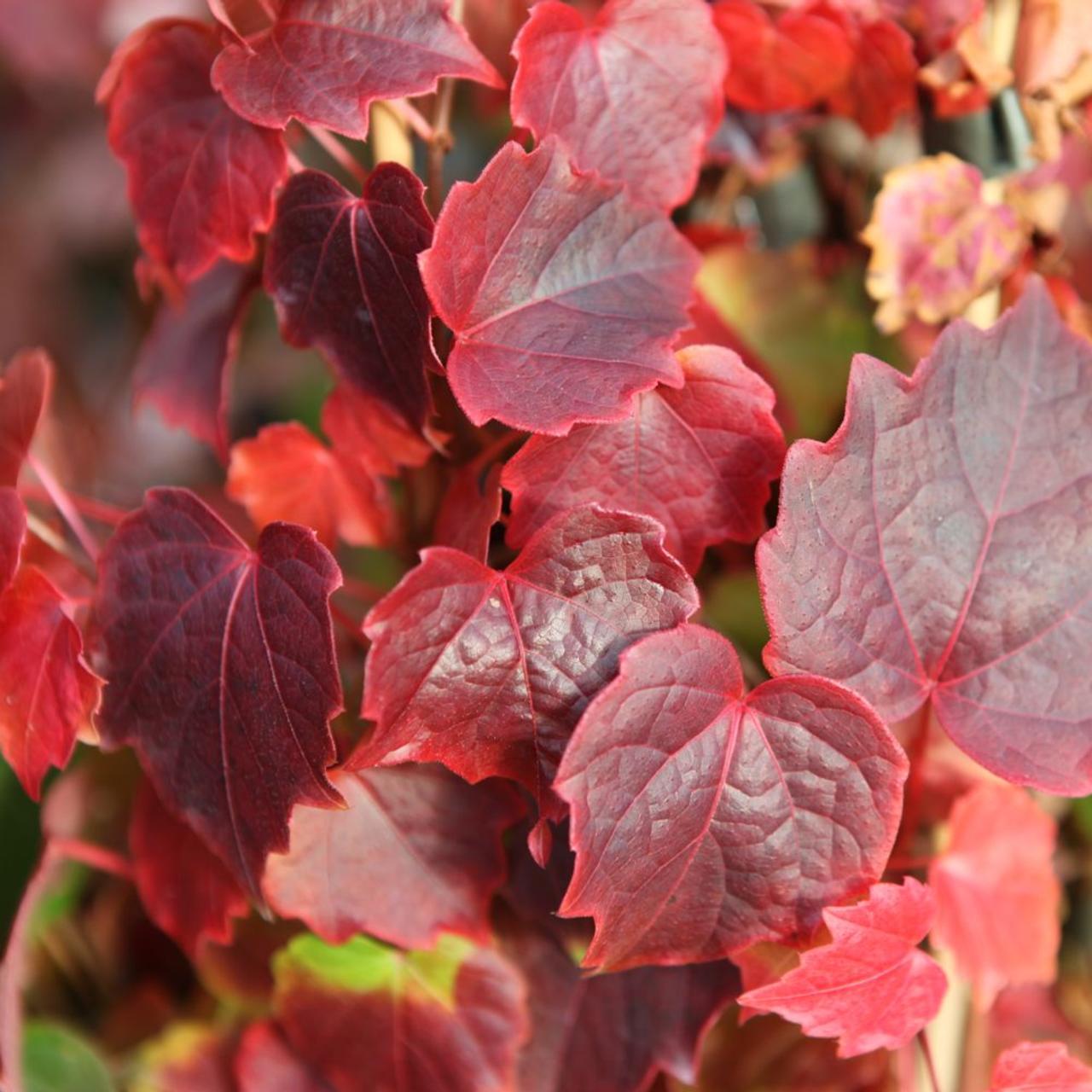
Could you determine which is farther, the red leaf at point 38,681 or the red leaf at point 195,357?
the red leaf at point 195,357

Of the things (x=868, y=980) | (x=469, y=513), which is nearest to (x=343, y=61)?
(x=469, y=513)

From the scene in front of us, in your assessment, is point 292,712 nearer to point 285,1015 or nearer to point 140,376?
point 285,1015

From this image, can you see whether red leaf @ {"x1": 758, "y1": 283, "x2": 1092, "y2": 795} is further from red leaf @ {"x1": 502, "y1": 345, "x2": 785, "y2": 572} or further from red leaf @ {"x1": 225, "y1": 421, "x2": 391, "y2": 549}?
red leaf @ {"x1": 225, "y1": 421, "x2": 391, "y2": 549}

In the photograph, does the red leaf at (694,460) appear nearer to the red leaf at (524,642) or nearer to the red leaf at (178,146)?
the red leaf at (524,642)

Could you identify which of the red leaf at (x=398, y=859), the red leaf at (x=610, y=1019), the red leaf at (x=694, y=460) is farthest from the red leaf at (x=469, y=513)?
the red leaf at (x=610, y=1019)

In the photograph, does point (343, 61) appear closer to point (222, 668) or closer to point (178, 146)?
point (178, 146)

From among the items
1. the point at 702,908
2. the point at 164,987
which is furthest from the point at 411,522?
the point at 164,987
